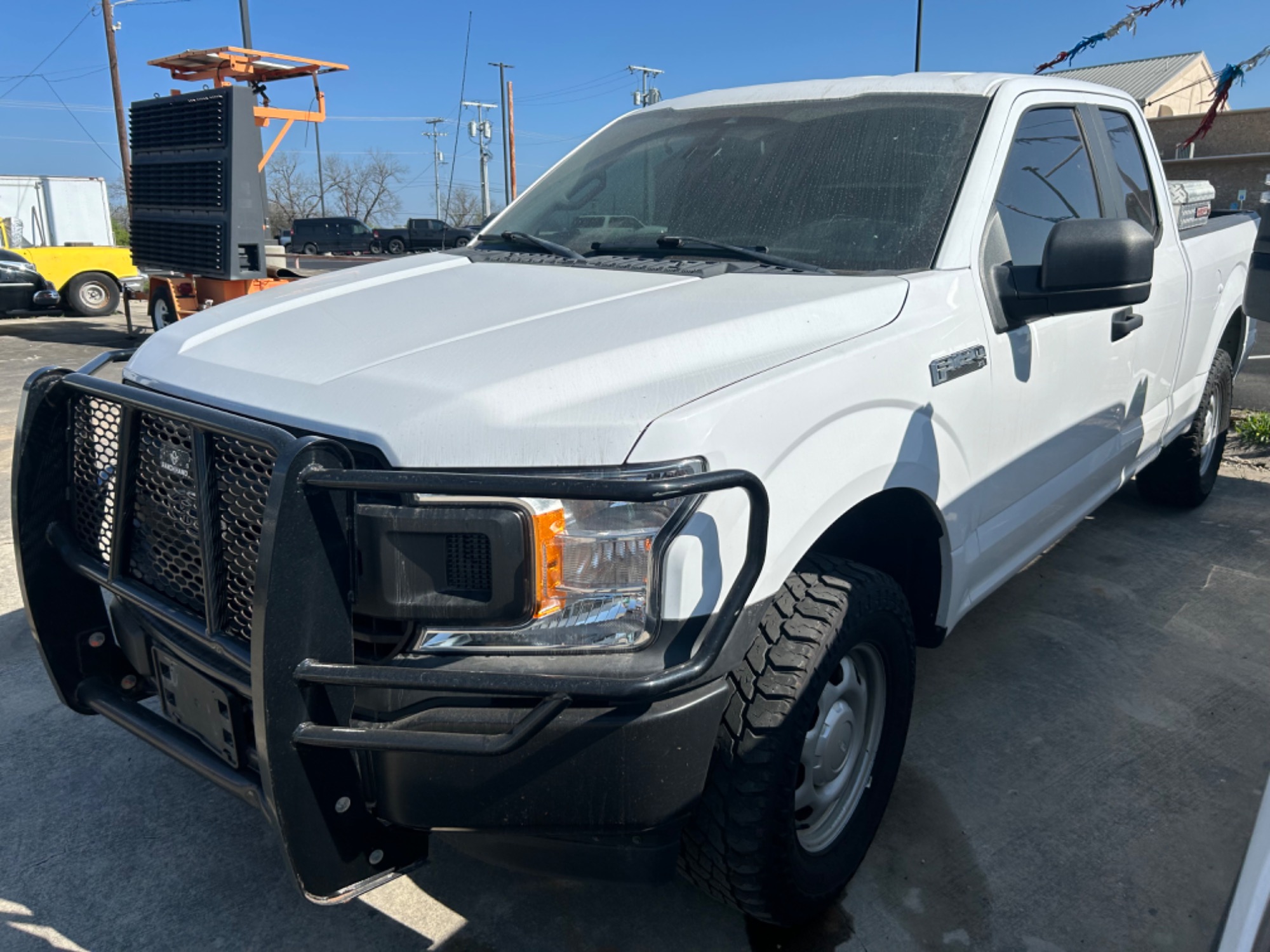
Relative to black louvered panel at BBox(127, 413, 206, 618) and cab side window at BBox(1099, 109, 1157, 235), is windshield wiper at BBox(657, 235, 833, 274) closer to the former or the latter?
black louvered panel at BBox(127, 413, 206, 618)

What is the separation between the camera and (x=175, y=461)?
2.04 m

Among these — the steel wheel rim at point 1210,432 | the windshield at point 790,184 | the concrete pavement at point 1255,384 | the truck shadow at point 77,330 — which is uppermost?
the windshield at point 790,184

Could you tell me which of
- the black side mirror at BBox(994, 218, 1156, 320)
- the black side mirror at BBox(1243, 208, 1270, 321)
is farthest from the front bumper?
the black side mirror at BBox(1243, 208, 1270, 321)

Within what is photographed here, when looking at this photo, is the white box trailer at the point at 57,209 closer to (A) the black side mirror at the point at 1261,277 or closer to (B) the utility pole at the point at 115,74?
(B) the utility pole at the point at 115,74

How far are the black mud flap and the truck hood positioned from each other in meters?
0.17

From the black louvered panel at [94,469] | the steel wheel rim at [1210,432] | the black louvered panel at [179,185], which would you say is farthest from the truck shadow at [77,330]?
the steel wheel rim at [1210,432]

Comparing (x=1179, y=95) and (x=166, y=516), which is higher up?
(x=1179, y=95)

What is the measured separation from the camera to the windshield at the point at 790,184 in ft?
8.77

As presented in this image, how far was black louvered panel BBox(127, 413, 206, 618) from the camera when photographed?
6.61 ft

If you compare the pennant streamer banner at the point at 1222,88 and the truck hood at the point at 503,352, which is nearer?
the truck hood at the point at 503,352

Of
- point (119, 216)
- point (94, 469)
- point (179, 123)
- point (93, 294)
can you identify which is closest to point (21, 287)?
point (93, 294)

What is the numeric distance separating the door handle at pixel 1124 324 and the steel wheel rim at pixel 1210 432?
183 centimetres

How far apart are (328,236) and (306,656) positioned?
139 ft

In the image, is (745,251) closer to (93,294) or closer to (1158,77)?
(93,294)
